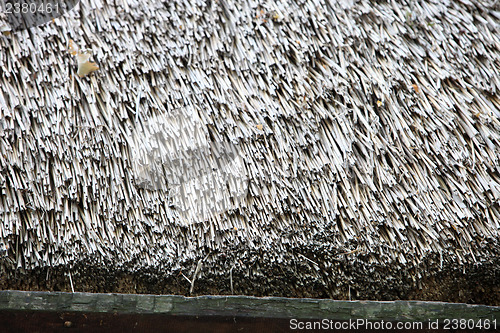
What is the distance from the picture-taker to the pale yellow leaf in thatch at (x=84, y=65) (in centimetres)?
100

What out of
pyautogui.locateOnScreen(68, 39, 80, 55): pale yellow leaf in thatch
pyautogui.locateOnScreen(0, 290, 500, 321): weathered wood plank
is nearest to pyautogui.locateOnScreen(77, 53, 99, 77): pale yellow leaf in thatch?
pyautogui.locateOnScreen(68, 39, 80, 55): pale yellow leaf in thatch

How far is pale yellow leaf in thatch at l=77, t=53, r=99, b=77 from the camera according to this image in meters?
1.00

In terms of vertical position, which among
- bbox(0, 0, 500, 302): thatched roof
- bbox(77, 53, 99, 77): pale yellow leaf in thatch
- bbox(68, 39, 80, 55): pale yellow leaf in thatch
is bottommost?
bbox(0, 0, 500, 302): thatched roof

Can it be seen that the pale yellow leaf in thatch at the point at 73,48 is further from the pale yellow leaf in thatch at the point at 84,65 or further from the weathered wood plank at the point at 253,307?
the weathered wood plank at the point at 253,307

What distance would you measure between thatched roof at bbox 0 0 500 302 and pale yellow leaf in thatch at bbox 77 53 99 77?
2 cm

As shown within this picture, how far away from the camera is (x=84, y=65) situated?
39.8 inches

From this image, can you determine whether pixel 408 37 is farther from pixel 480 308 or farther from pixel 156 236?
pixel 156 236

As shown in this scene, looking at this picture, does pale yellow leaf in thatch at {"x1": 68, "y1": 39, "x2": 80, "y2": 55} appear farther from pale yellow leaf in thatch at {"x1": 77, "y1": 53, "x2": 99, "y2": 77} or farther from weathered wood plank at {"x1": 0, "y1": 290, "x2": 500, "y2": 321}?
weathered wood plank at {"x1": 0, "y1": 290, "x2": 500, "y2": 321}

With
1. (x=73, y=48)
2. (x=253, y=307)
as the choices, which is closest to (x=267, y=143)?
(x=253, y=307)

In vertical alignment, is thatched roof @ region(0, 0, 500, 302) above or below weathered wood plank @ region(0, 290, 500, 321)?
above

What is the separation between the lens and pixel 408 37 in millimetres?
1067

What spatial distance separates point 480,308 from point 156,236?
97 cm

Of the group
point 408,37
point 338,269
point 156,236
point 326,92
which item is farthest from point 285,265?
point 408,37

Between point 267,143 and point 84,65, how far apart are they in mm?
560
